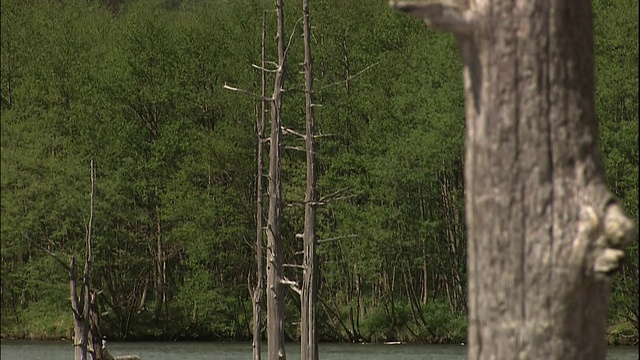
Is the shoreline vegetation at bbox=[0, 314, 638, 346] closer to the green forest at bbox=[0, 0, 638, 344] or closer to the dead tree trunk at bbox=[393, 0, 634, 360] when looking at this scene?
the green forest at bbox=[0, 0, 638, 344]

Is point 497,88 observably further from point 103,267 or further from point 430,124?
point 103,267

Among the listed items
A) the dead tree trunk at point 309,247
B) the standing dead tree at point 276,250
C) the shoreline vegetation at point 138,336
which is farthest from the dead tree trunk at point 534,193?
the shoreline vegetation at point 138,336

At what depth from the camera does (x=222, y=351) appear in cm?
3903

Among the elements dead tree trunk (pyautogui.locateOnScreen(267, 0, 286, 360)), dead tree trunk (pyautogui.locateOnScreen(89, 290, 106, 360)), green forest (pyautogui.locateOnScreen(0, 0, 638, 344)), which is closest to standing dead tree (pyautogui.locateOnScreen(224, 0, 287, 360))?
dead tree trunk (pyautogui.locateOnScreen(267, 0, 286, 360))

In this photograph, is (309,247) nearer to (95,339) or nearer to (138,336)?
(95,339)

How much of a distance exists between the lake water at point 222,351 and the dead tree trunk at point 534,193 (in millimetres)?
28854

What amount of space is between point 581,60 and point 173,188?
45.0 m

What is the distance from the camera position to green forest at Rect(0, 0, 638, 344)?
155 feet

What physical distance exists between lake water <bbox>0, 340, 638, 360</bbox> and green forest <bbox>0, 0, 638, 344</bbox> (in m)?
3.36

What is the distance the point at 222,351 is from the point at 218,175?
40.0ft

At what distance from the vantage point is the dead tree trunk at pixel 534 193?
4383 millimetres

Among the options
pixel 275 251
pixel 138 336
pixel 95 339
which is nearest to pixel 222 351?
pixel 138 336

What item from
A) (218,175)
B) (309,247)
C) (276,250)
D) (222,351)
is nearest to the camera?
(276,250)

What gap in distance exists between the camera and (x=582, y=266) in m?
4.38
